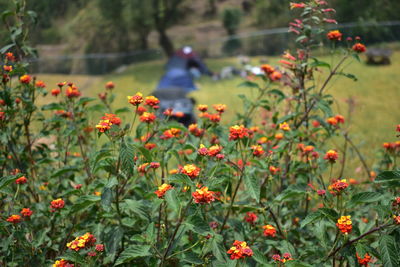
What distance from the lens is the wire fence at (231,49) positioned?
940 centimetres

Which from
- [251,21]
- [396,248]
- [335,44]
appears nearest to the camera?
[396,248]

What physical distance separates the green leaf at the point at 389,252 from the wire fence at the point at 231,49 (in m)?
7.73

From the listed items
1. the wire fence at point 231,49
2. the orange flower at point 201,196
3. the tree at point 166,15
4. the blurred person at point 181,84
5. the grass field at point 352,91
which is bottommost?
the grass field at point 352,91

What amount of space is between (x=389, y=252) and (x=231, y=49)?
11263mm

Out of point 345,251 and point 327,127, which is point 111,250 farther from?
point 327,127

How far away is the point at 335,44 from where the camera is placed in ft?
7.04

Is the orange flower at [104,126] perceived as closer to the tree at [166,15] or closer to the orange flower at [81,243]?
the orange flower at [81,243]

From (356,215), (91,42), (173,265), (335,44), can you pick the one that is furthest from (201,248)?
(91,42)

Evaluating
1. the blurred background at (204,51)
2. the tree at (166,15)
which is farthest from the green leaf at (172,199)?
the tree at (166,15)

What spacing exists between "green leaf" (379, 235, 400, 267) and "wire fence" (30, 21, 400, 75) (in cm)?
773

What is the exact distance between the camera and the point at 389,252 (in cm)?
124

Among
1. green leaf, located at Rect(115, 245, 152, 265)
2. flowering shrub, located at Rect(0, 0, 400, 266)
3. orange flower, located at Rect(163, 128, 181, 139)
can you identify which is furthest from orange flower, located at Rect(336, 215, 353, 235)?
orange flower, located at Rect(163, 128, 181, 139)

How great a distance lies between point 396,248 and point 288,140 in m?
0.87

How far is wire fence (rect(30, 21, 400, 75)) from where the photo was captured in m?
9.40
